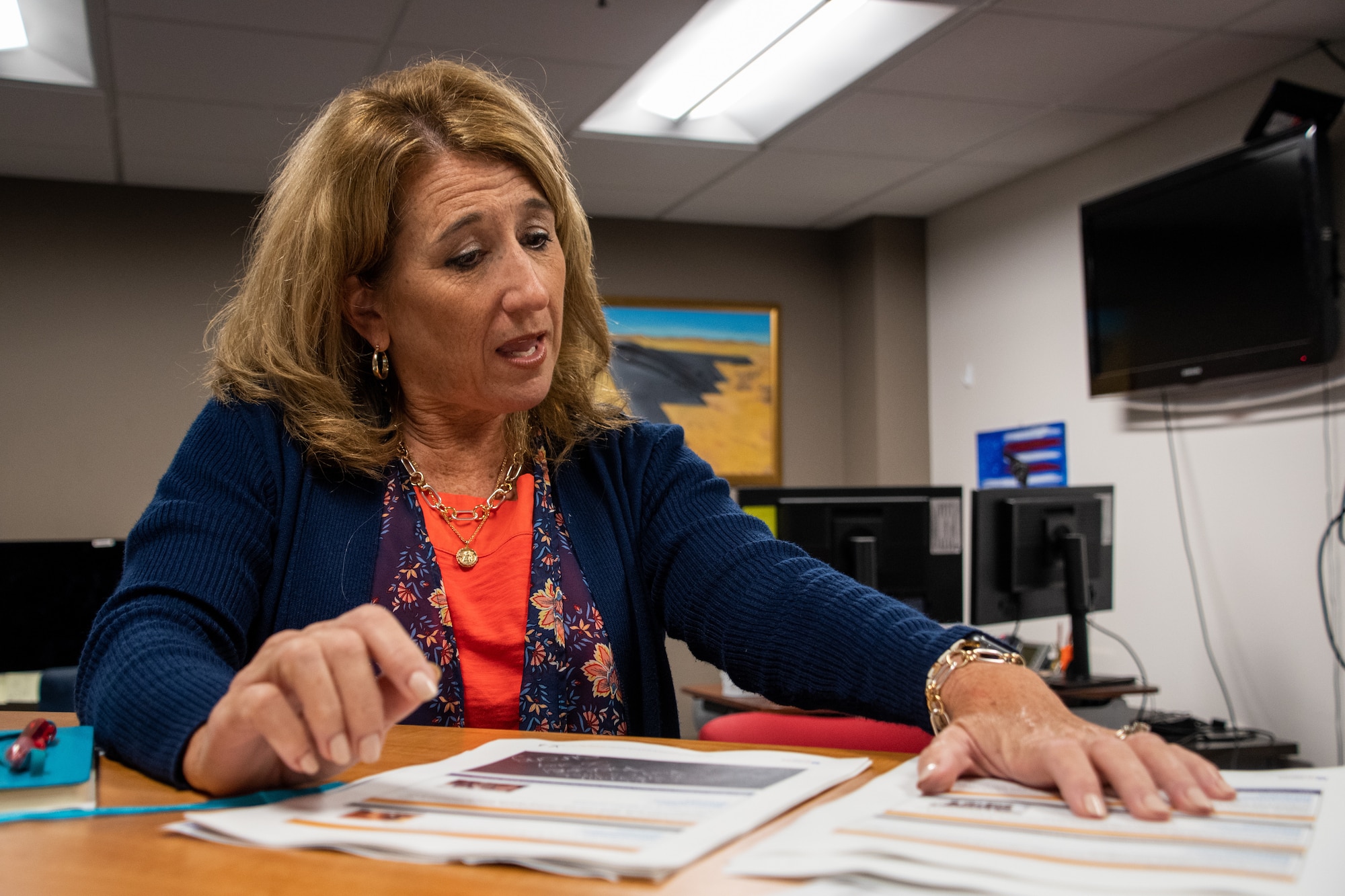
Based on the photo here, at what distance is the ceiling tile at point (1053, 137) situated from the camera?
13.2ft

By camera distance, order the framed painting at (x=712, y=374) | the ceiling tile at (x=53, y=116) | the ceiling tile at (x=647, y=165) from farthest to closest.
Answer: the framed painting at (x=712, y=374)
the ceiling tile at (x=647, y=165)
the ceiling tile at (x=53, y=116)

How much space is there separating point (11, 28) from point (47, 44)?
11 centimetres

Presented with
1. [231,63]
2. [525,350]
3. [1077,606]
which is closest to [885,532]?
[1077,606]

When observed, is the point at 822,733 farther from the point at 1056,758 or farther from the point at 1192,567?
the point at 1192,567

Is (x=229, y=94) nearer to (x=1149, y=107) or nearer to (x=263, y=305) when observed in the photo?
(x=263, y=305)

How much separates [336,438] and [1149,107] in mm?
3625

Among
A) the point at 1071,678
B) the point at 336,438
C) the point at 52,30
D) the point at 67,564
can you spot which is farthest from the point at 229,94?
the point at 1071,678

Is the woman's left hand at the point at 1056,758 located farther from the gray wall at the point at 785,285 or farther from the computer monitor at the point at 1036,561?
the gray wall at the point at 785,285

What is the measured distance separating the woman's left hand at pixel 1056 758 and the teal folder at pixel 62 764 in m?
0.54

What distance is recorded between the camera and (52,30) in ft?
11.1

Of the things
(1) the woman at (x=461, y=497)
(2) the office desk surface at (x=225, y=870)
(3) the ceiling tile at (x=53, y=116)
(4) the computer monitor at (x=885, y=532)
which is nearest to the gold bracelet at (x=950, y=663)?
(1) the woman at (x=461, y=497)

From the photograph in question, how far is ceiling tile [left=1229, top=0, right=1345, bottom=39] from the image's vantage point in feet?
10.3

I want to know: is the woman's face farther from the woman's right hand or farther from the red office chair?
the woman's right hand

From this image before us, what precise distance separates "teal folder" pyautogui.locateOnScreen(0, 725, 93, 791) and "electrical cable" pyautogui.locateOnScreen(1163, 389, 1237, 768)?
3.63 meters
